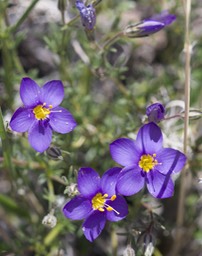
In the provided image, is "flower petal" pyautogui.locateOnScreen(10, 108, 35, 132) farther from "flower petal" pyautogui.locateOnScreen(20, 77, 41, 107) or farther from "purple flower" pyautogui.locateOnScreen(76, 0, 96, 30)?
"purple flower" pyautogui.locateOnScreen(76, 0, 96, 30)

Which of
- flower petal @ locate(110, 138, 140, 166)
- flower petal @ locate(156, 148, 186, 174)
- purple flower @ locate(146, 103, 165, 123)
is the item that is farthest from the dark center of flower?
purple flower @ locate(146, 103, 165, 123)

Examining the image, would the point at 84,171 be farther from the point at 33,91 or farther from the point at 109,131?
the point at 109,131

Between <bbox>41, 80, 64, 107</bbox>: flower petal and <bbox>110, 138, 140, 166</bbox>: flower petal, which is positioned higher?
<bbox>41, 80, 64, 107</bbox>: flower petal

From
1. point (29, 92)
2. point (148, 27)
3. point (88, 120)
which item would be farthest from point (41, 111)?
point (88, 120)

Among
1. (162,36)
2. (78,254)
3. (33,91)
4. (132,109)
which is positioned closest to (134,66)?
(162,36)

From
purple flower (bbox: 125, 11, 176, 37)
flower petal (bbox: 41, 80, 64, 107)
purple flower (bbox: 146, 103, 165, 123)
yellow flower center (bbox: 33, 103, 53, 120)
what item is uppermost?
purple flower (bbox: 125, 11, 176, 37)

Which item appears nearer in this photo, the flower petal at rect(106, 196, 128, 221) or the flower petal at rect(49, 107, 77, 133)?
the flower petal at rect(106, 196, 128, 221)

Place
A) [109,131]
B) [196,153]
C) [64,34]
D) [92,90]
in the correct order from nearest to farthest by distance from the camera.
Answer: [64,34]
[196,153]
[109,131]
[92,90]
